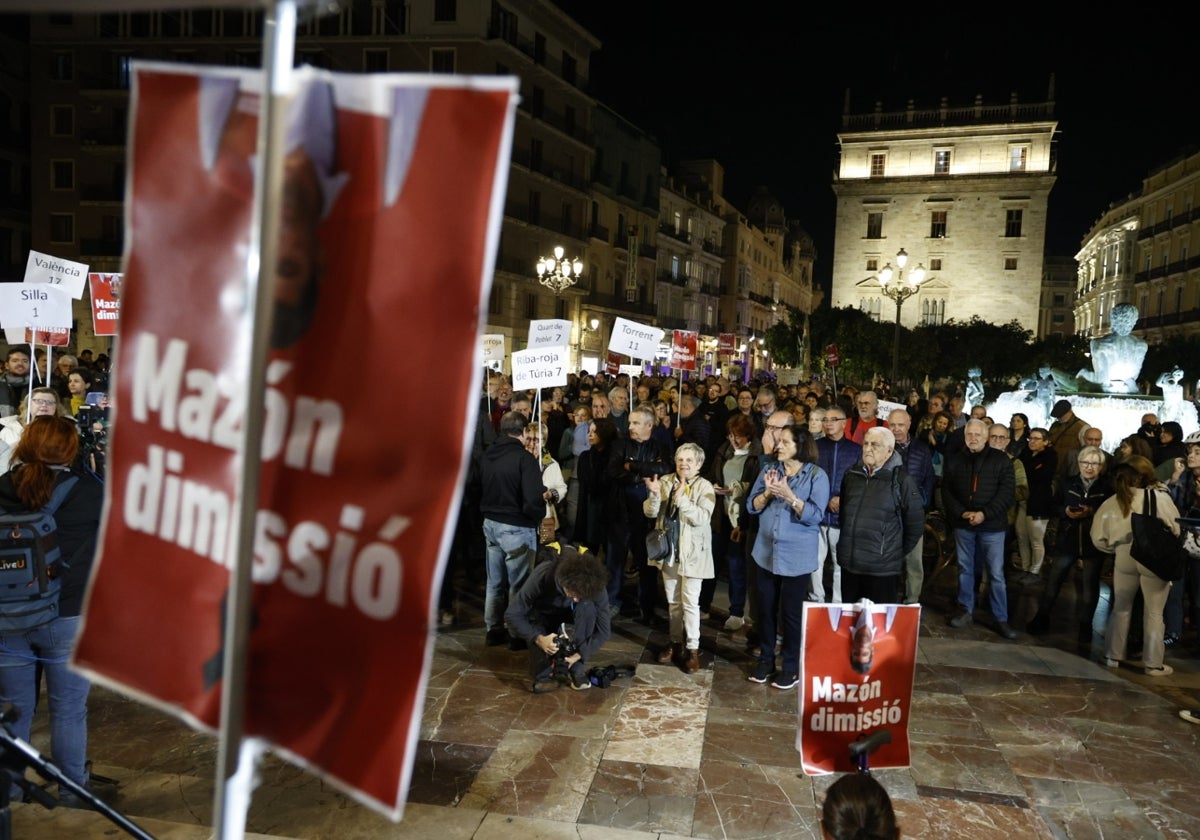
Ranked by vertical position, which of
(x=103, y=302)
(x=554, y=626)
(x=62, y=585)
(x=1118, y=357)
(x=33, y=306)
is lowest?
(x=554, y=626)

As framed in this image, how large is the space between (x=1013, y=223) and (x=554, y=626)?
58370 millimetres

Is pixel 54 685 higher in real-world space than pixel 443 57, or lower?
lower

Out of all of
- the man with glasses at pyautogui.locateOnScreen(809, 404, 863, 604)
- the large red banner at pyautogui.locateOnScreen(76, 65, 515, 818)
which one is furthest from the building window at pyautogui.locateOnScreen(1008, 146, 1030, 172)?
the large red banner at pyautogui.locateOnScreen(76, 65, 515, 818)

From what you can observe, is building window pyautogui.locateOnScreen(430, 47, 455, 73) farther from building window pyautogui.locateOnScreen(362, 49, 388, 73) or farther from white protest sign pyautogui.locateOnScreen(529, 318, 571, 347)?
white protest sign pyautogui.locateOnScreen(529, 318, 571, 347)

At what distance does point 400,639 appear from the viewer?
1623mm

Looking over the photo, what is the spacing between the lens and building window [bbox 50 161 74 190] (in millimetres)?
35469

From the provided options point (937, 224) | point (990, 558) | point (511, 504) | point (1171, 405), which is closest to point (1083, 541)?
point (990, 558)

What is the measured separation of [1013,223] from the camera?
5528 centimetres

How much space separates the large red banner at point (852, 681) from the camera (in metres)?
3.73

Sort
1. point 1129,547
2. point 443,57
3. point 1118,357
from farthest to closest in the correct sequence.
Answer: point 443,57, point 1118,357, point 1129,547

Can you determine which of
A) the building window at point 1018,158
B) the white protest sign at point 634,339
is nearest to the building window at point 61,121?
the white protest sign at point 634,339

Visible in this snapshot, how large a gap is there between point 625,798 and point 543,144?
39.8 m

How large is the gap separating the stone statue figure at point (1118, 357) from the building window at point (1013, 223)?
43.7 m

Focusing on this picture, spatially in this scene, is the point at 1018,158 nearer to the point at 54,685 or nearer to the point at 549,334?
the point at 549,334
